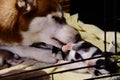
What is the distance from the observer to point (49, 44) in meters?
1.47

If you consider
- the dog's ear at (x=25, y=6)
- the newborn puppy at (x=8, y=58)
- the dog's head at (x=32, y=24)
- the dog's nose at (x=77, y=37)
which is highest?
the dog's ear at (x=25, y=6)

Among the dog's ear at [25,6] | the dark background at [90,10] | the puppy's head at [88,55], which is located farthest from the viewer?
the dark background at [90,10]

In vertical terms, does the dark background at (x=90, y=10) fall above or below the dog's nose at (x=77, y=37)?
above

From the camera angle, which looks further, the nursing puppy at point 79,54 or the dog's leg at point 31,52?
the dog's leg at point 31,52

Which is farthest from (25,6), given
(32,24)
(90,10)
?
(90,10)

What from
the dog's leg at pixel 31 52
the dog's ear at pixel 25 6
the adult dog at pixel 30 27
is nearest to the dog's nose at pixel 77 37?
the adult dog at pixel 30 27

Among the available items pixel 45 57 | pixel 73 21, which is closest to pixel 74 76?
pixel 45 57

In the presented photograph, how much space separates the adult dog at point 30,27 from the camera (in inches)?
55.4

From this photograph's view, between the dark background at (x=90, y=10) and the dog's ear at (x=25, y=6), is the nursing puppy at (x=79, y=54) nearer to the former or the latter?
the dog's ear at (x=25, y=6)

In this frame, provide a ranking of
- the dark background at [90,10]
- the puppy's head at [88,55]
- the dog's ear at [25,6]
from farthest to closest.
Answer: the dark background at [90,10], the dog's ear at [25,6], the puppy's head at [88,55]

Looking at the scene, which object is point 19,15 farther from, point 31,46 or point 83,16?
point 83,16

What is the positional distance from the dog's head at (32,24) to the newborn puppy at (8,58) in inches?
2.4

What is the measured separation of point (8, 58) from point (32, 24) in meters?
0.21

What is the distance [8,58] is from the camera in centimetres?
143
